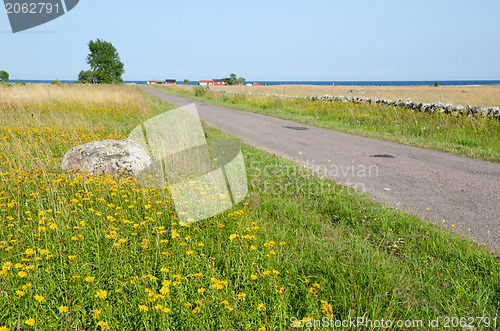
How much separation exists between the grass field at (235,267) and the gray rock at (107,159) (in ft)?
2.36

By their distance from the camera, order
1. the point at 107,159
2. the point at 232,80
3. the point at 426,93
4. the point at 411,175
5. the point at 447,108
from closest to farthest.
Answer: the point at 107,159, the point at 411,175, the point at 447,108, the point at 426,93, the point at 232,80

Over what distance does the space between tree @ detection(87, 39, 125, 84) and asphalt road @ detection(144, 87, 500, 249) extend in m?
52.2

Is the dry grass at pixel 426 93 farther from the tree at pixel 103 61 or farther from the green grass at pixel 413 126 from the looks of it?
the tree at pixel 103 61

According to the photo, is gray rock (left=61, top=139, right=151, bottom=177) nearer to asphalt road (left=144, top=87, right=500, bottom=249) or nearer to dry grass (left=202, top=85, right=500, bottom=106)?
asphalt road (left=144, top=87, right=500, bottom=249)

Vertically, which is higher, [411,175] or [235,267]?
[235,267]

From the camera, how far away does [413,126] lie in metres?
11.9

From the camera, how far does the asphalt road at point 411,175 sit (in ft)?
15.2

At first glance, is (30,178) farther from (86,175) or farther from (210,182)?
(210,182)

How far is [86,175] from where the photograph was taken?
209 inches

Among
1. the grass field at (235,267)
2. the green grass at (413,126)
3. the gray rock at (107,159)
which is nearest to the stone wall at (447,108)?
the green grass at (413,126)

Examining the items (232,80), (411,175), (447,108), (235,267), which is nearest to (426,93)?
(447,108)

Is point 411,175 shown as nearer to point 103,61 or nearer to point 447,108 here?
point 447,108

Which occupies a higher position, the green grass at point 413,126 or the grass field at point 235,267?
the grass field at point 235,267

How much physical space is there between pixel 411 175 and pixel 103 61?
59731 mm
